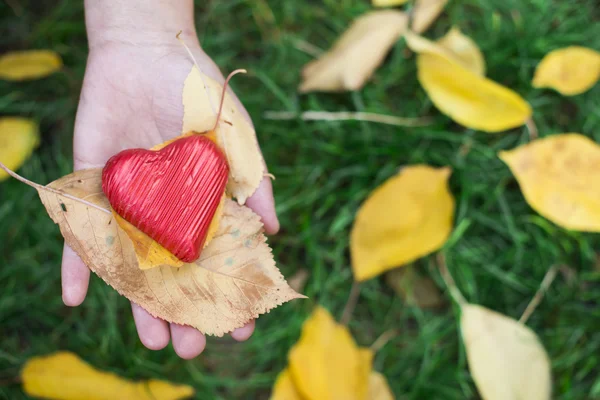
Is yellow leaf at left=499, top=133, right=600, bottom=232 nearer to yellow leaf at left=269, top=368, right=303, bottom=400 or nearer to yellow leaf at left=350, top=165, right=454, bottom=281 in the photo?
yellow leaf at left=350, top=165, right=454, bottom=281

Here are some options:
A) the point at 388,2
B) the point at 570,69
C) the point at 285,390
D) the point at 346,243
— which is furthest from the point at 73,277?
the point at 570,69

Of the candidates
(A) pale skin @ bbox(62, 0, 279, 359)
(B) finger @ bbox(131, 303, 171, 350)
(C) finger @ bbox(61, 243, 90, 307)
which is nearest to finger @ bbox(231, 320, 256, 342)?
(A) pale skin @ bbox(62, 0, 279, 359)

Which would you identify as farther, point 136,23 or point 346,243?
point 346,243

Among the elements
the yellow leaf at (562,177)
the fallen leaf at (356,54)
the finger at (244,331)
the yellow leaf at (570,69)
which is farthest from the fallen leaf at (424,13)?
the finger at (244,331)

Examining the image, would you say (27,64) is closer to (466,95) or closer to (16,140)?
(16,140)

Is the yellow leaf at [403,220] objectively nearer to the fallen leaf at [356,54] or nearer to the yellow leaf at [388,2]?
the fallen leaf at [356,54]

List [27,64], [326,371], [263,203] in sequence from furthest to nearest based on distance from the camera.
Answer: [27,64]
[326,371]
[263,203]
